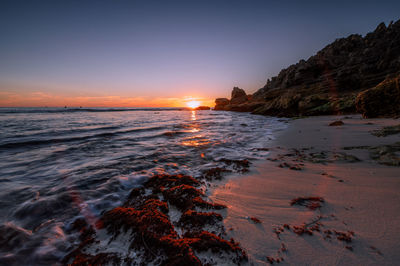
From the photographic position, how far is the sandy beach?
1506 millimetres

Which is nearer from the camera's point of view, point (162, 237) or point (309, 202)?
point (162, 237)

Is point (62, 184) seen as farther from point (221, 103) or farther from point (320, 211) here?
point (221, 103)

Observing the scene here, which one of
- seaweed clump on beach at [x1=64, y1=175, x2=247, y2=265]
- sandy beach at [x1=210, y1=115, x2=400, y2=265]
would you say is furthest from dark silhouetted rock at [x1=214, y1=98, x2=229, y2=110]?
seaweed clump on beach at [x1=64, y1=175, x2=247, y2=265]

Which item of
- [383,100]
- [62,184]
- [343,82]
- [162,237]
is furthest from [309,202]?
[343,82]

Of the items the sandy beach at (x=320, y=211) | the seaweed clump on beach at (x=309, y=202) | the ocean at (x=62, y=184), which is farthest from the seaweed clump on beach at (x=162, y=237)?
the seaweed clump on beach at (x=309, y=202)

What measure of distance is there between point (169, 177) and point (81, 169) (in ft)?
9.90

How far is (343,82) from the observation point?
2791 cm

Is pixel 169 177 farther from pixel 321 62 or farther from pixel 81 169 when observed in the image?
pixel 321 62

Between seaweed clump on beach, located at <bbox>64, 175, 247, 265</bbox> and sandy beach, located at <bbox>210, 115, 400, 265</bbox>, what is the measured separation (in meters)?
0.27

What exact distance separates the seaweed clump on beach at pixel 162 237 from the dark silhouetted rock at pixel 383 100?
1390 cm

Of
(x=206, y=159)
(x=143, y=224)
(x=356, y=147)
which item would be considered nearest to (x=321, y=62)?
(x=356, y=147)

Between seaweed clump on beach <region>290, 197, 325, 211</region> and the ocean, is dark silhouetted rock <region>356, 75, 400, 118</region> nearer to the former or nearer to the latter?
the ocean

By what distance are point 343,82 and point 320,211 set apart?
37798mm

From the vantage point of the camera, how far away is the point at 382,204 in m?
2.09
